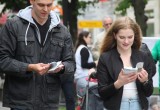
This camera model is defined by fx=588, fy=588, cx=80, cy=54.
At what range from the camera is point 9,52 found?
5242 millimetres

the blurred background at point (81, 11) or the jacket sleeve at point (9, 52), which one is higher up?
the jacket sleeve at point (9, 52)

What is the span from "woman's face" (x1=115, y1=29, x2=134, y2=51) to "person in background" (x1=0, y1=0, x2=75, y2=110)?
1.63 ft

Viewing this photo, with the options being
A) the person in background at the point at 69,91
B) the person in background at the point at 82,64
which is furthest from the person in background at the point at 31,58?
the person in background at the point at 82,64

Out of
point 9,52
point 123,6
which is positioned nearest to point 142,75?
point 9,52

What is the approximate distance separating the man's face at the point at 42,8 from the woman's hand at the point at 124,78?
860 mm

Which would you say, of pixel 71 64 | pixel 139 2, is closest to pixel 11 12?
pixel 139 2

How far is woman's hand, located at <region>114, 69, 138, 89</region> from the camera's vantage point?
5.06 m

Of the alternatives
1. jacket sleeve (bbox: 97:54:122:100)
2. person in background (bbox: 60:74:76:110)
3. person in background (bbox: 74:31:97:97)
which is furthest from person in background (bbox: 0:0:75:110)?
person in background (bbox: 74:31:97:97)

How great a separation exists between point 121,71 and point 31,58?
818 millimetres

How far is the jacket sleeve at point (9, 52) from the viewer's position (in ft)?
16.9

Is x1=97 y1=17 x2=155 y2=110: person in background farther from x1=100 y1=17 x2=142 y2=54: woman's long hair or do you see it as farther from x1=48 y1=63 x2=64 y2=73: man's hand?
x1=48 y1=63 x2=64 y2=73: man's hand

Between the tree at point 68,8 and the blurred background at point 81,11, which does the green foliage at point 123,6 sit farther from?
the tree at point 68,8

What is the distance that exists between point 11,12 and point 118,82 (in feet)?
52.8

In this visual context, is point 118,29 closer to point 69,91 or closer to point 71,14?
point 69,91
